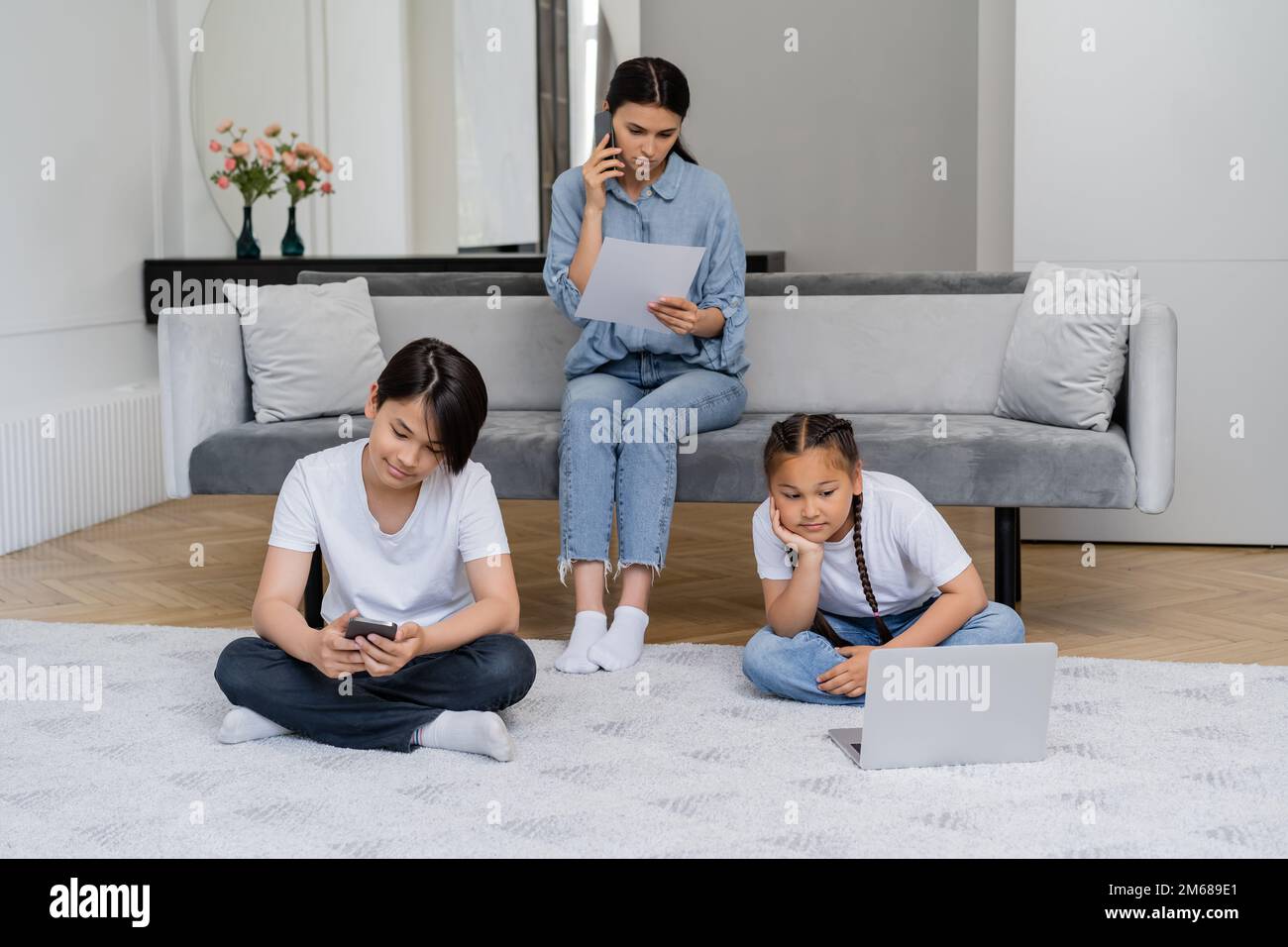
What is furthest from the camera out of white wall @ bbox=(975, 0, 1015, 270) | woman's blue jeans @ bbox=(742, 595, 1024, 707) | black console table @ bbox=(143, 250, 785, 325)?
black console table @ bbox=(143, 250, 785, 325)

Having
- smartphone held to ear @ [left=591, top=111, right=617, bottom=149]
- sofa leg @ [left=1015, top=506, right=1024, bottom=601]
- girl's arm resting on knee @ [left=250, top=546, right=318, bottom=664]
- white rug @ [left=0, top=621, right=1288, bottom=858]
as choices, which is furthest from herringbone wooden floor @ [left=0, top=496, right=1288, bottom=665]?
smartphone held to ear @ [left=591, top=111, right=617, bottom=149]

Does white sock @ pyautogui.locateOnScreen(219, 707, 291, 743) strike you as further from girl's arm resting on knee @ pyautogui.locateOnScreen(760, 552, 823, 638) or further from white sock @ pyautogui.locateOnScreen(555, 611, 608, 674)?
girl's arm resting on knee @ pyautogui.locateOnScreen(760, 552, 823, 638)

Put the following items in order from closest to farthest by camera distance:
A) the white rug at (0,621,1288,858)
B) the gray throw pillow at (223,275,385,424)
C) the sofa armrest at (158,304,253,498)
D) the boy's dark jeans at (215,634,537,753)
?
1. the white rug at (0,621,1288,858)
2. the boy's dark jeans at (215,634,537,753)
3. the sofa armrest at (158,304,253,498)
4. the gray throw pillow at (223,275,385,424)

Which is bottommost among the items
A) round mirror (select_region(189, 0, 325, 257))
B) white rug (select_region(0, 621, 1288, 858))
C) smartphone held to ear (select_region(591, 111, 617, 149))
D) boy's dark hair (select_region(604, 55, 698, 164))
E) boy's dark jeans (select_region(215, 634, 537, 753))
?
white rug (select_region(0, 621, 1288, 858))

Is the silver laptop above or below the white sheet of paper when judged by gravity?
below

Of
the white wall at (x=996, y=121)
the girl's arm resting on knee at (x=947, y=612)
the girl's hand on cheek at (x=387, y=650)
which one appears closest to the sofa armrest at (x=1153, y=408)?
the girl's arm resting on knee at (x=947, y=612)

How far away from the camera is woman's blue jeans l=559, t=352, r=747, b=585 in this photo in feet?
9.29

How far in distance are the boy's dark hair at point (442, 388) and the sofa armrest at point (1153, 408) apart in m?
1.48

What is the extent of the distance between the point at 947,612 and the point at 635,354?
102 centimetres

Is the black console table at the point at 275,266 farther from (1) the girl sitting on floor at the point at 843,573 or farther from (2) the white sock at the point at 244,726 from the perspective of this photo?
(2) the white sock at the point at 244,726

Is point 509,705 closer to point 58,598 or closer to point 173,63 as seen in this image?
point 58,598

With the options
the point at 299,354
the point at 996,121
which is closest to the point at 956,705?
the point at 299,354

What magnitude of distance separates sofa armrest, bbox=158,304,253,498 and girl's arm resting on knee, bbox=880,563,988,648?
1.64 m

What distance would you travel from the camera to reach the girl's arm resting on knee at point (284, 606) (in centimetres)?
213
